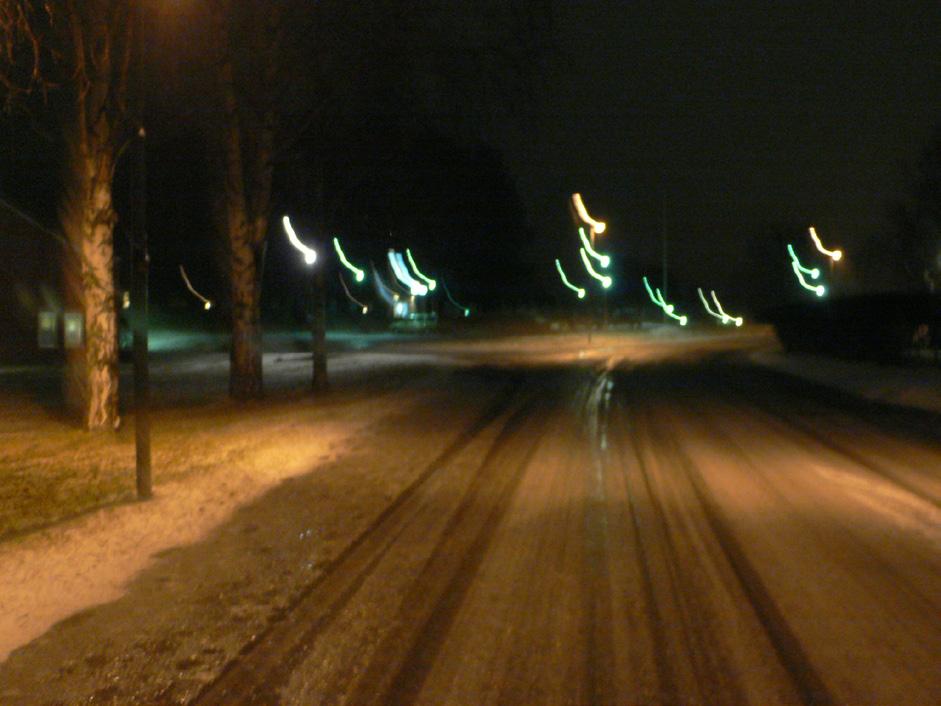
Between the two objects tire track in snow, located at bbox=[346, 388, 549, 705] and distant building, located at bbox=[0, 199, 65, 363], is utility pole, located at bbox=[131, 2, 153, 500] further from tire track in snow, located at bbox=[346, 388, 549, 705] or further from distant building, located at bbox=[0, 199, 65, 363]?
distant building, located at bbox=[0, 199, 65, 363]

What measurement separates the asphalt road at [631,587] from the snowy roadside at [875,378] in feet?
30.0

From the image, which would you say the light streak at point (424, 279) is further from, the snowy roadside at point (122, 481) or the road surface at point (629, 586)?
the road surface at point (629, 586)

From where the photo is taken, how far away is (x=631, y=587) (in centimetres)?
864

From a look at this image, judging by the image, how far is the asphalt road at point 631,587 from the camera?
21.5ft

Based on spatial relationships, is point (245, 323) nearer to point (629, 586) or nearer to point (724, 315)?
point (629, 586)

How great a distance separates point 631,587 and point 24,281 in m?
41.3

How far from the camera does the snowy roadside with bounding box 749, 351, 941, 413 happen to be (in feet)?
82.9

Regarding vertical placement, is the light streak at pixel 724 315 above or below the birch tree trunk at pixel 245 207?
below

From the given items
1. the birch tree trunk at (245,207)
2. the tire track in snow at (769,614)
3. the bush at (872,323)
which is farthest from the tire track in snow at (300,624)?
the bush at (872,323)

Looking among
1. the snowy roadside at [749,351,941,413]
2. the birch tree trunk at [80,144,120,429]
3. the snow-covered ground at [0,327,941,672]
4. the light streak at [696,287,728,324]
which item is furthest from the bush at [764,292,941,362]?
the light streak at [696,287,728,324]

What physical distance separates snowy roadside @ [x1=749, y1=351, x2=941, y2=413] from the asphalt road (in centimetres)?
915

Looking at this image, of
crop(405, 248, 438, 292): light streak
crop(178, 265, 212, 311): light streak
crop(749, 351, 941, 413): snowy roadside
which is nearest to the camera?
crop(749, 351, 941, 413): snowy roadside

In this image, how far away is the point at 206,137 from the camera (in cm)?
2384

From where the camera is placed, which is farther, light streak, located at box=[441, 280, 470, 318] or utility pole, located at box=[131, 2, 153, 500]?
light streak, located at box=[441, 280, 470, 318]
